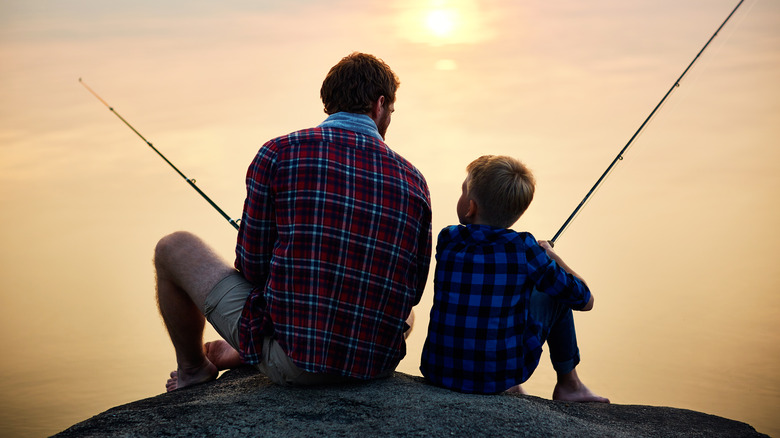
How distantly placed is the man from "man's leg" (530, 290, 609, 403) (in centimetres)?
43

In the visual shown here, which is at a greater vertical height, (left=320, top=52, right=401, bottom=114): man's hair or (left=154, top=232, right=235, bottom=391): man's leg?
(left=320, top=52, right=401, bottom=114): man's hair

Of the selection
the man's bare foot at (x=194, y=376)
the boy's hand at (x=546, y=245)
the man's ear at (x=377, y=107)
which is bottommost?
the man's bare foot at (x=194, y=376)

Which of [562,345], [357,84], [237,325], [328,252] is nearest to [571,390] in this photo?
[562,345]

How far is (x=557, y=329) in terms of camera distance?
2.82 m

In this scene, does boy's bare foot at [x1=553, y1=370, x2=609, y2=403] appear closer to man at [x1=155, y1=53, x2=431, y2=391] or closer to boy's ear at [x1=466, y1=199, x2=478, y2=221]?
man at [x1=155, y1=53, x2=431, y2=391]

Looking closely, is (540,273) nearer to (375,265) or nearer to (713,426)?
(375,265)

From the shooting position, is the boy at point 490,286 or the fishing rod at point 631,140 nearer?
the boy at point 490,286

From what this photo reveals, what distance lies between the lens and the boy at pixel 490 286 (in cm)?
250

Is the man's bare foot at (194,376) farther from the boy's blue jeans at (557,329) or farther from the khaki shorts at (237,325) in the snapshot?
the boy's blue jeans at (557,329)

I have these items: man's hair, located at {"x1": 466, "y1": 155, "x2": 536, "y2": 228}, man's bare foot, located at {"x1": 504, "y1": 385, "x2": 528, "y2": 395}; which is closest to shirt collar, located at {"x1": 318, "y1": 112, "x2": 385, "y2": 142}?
man's hair, located at {"x1": 466, "y1": 155, "x2": 536, "y2": 228}

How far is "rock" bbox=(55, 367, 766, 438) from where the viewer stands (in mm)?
2252

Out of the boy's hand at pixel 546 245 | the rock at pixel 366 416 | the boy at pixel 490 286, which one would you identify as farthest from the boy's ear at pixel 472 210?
the rock at pixel 366 416

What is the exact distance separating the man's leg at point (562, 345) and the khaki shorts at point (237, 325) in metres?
0.73

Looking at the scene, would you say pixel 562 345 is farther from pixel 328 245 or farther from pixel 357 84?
pixel 357 84
